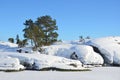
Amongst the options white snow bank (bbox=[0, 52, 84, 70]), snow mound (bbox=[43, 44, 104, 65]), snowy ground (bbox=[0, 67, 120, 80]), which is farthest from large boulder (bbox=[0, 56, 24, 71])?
snow mound (bbox=[43, 44, 104, 65])

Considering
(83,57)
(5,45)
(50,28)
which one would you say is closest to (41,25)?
(50,28)

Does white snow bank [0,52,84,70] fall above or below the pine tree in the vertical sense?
below

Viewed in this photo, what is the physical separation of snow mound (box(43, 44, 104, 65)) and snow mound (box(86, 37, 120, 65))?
1951 millimetres

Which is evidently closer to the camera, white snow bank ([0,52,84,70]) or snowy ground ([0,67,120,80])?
snowy ground ([0,67,120,80])

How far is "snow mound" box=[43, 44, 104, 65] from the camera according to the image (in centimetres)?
4503

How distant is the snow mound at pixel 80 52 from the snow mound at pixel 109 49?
1.95 meters

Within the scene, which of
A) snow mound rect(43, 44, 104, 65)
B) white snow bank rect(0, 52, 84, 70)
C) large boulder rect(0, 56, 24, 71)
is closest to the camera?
large boulder rect(0, 56, 24, 71)

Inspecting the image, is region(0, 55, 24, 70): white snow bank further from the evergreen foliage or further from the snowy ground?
the evergreen foliage

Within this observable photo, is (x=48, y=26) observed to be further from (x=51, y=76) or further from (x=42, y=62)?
(x=51, y=76)

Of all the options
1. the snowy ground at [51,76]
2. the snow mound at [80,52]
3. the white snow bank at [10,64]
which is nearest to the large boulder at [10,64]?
the white snow bank at [10,64]

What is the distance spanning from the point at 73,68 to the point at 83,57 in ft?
30.2

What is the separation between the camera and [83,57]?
45.0 meters

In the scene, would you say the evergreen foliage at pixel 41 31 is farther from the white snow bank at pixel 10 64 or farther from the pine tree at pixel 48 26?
the white snow bank at pixel 10 64

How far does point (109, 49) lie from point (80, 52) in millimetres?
5347
